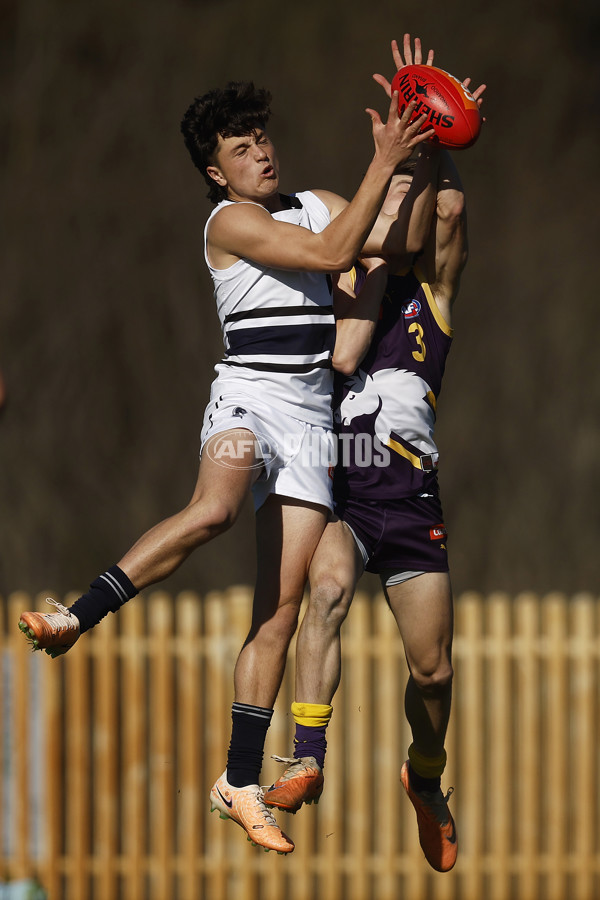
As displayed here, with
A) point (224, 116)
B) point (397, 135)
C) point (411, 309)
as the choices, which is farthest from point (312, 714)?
point (224, 116)

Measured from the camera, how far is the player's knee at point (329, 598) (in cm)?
438

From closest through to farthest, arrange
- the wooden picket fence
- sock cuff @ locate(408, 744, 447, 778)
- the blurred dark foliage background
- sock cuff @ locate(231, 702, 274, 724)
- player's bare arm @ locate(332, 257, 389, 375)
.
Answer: sock cuff @ locate(231, 702, 274, 724)
player's bare arm @ locate(332, 257, 389, 375)
sock cuff @ locate(408, 744, 447, 778)
the wooden picket fence
the blurred dark foliage background

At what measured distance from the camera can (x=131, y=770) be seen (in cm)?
816

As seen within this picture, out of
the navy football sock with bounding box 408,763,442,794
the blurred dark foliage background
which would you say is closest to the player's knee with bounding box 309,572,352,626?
the navy football sock with bounding box 408,763,442,794

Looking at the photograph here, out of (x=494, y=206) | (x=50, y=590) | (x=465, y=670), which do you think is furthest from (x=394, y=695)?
(x=494, y=206)

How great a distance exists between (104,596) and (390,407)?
124cm

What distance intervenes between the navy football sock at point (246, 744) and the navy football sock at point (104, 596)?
580mm

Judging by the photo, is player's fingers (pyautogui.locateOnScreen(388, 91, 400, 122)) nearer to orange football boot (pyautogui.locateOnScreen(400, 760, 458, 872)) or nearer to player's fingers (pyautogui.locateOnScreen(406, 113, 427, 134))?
player's fingers (pyautogui.locateOnScreen(406, 113, 427, 134))

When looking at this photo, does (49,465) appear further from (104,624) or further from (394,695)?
(394,695)

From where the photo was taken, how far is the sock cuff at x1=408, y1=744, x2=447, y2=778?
5.13 meters

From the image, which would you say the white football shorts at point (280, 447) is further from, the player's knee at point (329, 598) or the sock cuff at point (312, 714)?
the sock cuff at point (312, 714)

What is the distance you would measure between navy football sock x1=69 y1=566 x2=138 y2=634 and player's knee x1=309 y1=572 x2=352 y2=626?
60cm

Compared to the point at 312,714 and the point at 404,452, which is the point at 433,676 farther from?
the point at 404,452

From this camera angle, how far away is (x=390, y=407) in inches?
186
